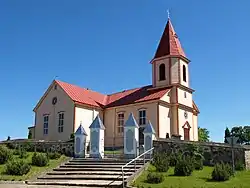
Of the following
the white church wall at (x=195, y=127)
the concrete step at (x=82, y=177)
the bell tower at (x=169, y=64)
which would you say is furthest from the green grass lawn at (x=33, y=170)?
the white church wall at (x=195, y=127)

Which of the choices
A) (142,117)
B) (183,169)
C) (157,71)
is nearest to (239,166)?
(183,169)

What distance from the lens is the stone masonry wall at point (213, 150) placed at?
Result: 19.5 meters

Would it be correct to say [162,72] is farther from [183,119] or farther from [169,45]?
[183,119]

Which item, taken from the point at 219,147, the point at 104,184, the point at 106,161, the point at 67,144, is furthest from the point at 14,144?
the point at 219,147

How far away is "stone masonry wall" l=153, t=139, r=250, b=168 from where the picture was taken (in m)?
19.5

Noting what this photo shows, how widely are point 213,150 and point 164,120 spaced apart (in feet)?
34.5

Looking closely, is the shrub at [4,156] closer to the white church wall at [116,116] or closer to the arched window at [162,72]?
the white church wall at [116,116]

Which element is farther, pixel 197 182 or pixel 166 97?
pixel 166 97

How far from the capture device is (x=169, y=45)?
114ft

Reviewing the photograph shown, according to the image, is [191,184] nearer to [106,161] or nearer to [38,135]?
[106,161]

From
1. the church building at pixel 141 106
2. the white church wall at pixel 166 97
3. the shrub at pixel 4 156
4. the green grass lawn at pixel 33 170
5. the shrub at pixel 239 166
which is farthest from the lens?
the church building at pixel 141 106

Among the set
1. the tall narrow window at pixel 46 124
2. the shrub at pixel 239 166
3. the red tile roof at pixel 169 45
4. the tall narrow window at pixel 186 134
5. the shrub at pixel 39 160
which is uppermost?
the red tile roof at pixel 169 45

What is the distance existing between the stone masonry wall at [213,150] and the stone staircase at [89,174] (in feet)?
7.61

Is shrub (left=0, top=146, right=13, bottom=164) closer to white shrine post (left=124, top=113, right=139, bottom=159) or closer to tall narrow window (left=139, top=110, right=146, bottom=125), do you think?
white shrine post (left=124, top=113, right=139, bottom=159)
